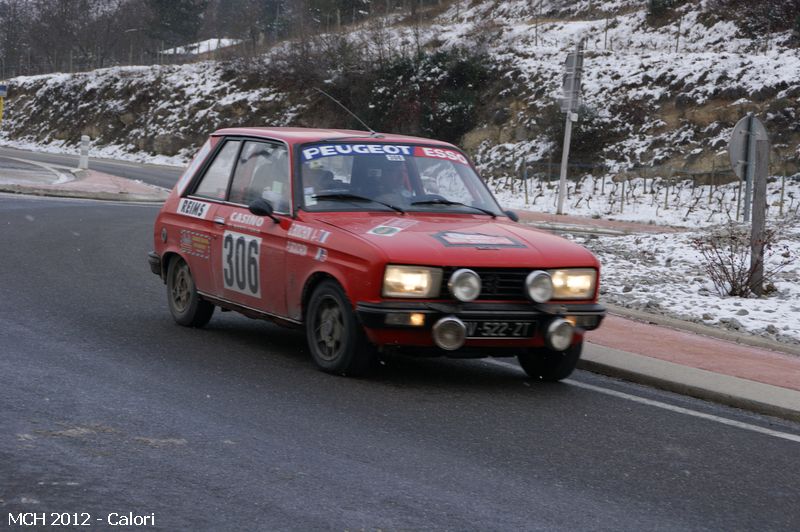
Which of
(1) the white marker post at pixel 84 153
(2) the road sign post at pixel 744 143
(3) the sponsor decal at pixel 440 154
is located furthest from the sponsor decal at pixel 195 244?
(1) the white marker post at pixel 84 153

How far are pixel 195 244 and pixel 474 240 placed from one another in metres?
2.80

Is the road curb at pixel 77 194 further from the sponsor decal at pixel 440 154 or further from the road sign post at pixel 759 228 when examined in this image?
the sponsor decal at pixel 440 154

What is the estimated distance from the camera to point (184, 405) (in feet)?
21.0

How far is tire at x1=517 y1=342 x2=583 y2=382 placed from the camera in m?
7.73

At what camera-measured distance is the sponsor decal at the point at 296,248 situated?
7699 mm

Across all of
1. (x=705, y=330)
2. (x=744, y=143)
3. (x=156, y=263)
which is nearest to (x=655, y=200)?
(x=744, y=143)

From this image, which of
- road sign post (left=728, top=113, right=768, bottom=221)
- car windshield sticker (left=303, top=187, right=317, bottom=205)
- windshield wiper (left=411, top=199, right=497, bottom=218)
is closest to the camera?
car windshield sticker (left=303, top=187, right=317, bottom=205)

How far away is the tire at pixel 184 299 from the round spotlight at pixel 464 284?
2889 millimetres

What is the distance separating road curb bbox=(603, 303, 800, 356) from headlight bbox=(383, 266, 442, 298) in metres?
4.03

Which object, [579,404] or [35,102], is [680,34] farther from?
[35,102]

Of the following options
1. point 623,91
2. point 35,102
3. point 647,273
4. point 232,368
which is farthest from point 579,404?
point 35,102

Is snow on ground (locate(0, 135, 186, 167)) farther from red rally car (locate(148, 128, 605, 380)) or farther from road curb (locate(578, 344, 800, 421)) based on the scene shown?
road curb (locate(578, 344, 800, 421))

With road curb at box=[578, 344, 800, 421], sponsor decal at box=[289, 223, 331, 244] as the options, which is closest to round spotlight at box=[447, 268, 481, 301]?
sponsor decal at box=[289, 223, 331, 244]

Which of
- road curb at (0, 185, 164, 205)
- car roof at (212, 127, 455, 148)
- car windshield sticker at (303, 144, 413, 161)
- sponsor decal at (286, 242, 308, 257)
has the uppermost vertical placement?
car roof at (212, 127, 455, 148)
